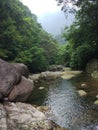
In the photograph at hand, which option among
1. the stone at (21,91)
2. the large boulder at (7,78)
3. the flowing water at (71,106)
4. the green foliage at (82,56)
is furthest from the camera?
the green foliage at (82,56)

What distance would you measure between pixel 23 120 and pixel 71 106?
6.69 m

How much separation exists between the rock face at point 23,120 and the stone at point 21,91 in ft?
10.6

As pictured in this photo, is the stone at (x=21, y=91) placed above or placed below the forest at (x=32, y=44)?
below

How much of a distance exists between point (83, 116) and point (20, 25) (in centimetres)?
3360

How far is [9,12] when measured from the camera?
44719 millimetres

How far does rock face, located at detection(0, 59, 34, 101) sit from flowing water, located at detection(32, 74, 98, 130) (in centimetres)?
183

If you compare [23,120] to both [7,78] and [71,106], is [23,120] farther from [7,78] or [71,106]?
[71,106]

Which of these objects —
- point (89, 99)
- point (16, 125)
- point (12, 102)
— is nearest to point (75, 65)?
point (89, 99)

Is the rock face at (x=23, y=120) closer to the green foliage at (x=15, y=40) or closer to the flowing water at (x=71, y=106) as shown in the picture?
the flowing water at (x=71, y=106)

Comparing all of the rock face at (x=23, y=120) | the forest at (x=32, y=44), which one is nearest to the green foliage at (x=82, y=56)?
the forest at (x=32, y=44)

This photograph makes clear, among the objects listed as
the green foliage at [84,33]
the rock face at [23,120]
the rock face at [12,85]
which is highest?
the green foliage at [84,33]

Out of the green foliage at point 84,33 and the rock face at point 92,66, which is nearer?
the green foliage at point 84,33

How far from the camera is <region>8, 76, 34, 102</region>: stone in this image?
71.8 ft

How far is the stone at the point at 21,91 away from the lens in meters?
21.9
